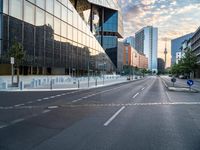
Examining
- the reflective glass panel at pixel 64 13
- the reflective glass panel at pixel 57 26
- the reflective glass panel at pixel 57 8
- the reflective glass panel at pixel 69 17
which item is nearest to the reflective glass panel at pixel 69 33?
the reflective glass panel at pixel 69 17

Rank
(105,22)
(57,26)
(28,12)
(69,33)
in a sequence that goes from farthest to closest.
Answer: (105,22), (69,33), (57,26), (28,12)

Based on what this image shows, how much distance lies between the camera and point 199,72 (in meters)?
108

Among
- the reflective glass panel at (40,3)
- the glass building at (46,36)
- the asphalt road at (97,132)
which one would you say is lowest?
the asphalt road at (97,132)

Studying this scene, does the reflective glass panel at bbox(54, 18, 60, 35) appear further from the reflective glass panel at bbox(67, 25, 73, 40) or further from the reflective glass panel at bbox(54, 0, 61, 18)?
the reflective glass panel at bbox(67, 25, 73, 40)

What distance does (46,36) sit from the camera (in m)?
40.7

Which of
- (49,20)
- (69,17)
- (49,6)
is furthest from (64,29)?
(49,6)

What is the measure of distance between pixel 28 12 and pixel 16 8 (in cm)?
288

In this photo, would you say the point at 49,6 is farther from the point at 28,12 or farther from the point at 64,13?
the point at 28,12

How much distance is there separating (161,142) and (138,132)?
1.19 m

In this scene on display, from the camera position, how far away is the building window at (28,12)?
34906 mm

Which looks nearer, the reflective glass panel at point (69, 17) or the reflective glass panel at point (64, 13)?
the reflective glass panel at point (64, 13)

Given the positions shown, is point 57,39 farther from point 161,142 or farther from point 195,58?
point 195,58

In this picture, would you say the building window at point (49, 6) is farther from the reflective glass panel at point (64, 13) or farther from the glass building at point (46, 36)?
the reflective glass panel at point (64, 13)

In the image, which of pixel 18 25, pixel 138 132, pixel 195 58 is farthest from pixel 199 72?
pixel 138 132
